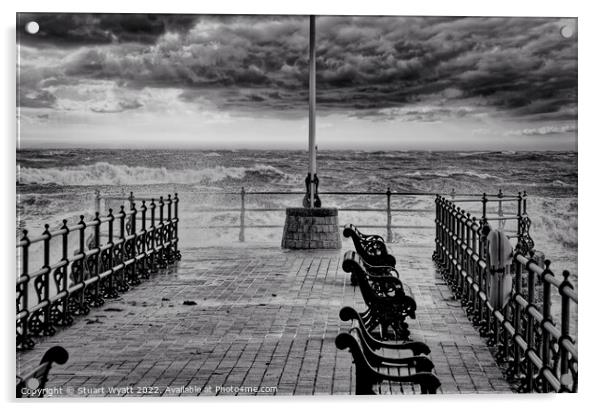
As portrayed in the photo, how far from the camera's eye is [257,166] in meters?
10.1

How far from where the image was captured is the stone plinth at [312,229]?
47.1 ft

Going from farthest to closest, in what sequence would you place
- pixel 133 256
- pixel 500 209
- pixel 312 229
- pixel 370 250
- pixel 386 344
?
pixel 312 229, pixel 133 256, pixel 370 250, pixel 500 209, pixel 386 344

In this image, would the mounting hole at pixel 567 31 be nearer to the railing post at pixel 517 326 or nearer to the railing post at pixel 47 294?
the railing post at pixel 517 326

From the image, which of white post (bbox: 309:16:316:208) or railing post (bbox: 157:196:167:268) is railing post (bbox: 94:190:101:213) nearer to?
white post (bbox: 309:16:316:208)

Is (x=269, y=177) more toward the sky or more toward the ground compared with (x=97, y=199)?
more toward the sky

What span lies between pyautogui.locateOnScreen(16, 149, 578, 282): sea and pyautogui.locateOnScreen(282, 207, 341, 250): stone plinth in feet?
4.92

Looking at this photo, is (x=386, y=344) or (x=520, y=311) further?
(x=520, y=311)

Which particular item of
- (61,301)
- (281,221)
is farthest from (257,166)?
(281,221)

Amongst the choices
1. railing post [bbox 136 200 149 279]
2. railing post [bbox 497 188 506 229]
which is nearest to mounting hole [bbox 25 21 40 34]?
railing post [bbox 136 200 149 279]

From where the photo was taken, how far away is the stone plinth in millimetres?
14367

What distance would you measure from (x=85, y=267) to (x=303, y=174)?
15.6 feet

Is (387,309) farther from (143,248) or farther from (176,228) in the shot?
(176,228)

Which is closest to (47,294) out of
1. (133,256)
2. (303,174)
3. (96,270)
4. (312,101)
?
(96,270)

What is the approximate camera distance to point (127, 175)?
8.86m
